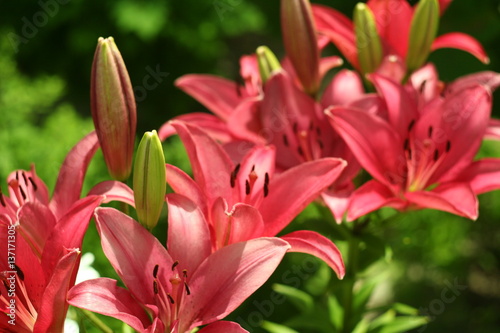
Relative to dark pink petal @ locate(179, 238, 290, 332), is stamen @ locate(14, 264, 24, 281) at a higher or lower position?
higher

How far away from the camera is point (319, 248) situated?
2.19 feet

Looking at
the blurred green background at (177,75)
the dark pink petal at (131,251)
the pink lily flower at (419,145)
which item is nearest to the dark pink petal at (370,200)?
the pink lily flower at (419,145)

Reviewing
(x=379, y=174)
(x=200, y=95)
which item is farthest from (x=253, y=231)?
(x=200, y=95)

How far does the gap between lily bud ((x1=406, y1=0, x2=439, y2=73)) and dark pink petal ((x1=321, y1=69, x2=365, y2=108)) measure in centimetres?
7

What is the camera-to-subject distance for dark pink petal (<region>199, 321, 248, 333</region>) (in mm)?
603

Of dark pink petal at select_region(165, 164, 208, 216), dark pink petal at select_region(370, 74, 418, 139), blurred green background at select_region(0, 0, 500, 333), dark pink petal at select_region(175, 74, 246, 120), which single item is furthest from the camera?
blurred green background at select_region(0, 0, 500, 333)

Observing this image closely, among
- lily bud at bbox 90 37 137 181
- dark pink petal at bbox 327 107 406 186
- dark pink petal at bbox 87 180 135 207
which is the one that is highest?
lily bud at bbox 90 37 137 181

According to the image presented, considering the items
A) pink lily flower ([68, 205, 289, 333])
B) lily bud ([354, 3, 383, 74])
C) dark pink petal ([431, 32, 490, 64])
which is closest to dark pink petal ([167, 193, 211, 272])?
pink lily flower ([68, 205, 289, 333])

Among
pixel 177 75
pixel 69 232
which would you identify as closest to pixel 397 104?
pixel 69 232

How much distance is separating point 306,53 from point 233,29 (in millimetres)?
1871

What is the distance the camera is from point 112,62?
0.66 metres

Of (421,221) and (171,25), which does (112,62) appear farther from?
(171,25)

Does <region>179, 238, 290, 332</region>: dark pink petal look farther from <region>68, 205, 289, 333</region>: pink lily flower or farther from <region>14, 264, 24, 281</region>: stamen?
<region>14, 264, 24, 281</region>: stamen

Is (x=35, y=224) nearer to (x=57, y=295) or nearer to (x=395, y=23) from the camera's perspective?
(x=57, y=295)
